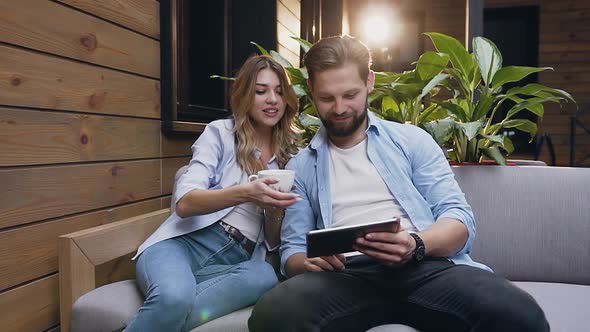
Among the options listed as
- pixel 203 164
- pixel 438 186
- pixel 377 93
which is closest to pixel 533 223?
pixel 438 186

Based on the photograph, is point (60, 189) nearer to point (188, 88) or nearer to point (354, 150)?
point (354, 150)

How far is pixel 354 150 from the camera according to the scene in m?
1.58

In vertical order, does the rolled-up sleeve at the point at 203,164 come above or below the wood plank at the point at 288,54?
below

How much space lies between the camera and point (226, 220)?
1.62m

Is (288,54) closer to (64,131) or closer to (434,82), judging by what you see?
(434,82)

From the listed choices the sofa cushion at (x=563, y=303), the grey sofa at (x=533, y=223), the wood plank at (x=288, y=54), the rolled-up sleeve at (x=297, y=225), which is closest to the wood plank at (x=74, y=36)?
the rolled-up sleeve at (x=297, y=225)

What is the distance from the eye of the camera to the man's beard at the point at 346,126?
1.53 metres

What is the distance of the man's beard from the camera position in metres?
1.53

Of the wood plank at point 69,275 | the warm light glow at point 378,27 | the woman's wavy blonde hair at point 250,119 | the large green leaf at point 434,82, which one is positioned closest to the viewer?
the wood plank at point 69,275

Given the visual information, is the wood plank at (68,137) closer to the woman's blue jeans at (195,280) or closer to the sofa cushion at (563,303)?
the woman's blue jeans at (195,280)

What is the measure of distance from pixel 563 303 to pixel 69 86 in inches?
62.7

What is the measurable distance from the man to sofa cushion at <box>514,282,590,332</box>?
232 millimetres

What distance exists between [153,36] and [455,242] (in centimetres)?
140

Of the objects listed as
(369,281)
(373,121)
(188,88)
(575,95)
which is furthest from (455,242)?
(575,95)
